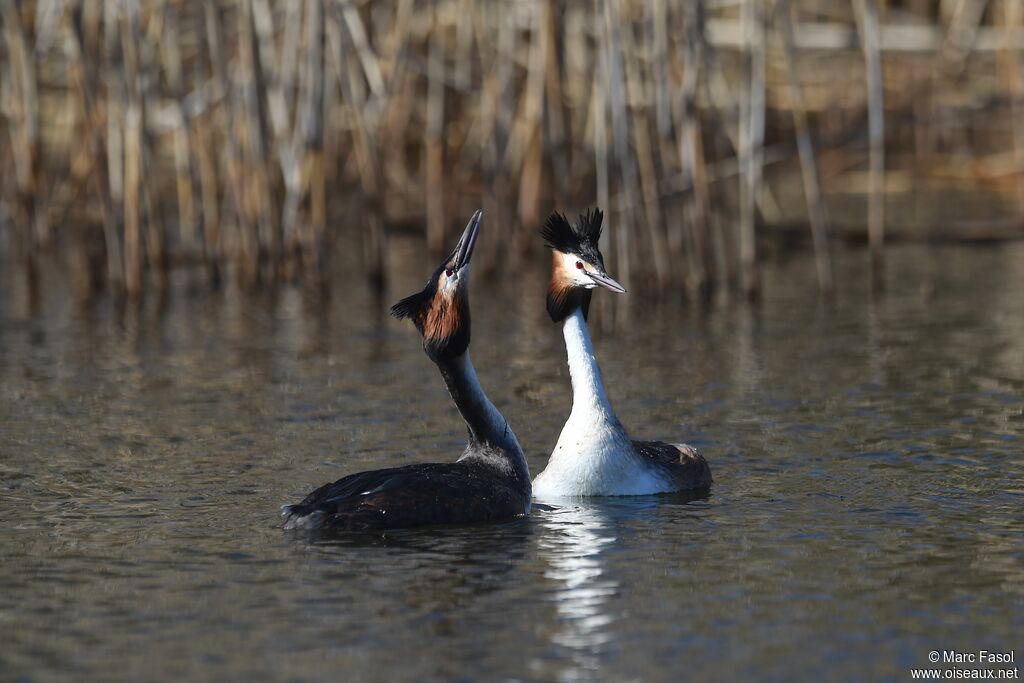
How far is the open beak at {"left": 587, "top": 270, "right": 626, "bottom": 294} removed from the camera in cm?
814

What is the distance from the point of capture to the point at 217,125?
19359 millimetres

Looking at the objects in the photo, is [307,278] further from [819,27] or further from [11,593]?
[11,593]

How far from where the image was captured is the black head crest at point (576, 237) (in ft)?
27.5

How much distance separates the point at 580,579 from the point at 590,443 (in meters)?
1.67

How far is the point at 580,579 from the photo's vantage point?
6.54 meters

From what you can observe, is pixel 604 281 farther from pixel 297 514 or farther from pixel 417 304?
pixel 297 514

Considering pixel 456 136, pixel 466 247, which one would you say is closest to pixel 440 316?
pixel 466 247

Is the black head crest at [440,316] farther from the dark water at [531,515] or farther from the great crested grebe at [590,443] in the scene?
the dark water at [531,515]

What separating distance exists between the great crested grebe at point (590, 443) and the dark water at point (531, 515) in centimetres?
19

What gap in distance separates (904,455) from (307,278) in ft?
25.3

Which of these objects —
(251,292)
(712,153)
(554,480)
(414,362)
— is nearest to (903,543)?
(554,480)

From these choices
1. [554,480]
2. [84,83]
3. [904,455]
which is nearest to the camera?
[554,480]

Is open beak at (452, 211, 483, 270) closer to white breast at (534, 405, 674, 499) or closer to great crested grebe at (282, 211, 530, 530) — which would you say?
great crested grebe at (282, 211, 530, 530)

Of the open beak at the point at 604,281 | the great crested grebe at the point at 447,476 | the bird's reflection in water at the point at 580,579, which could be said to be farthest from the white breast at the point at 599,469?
the open beak at the point at 604,281
